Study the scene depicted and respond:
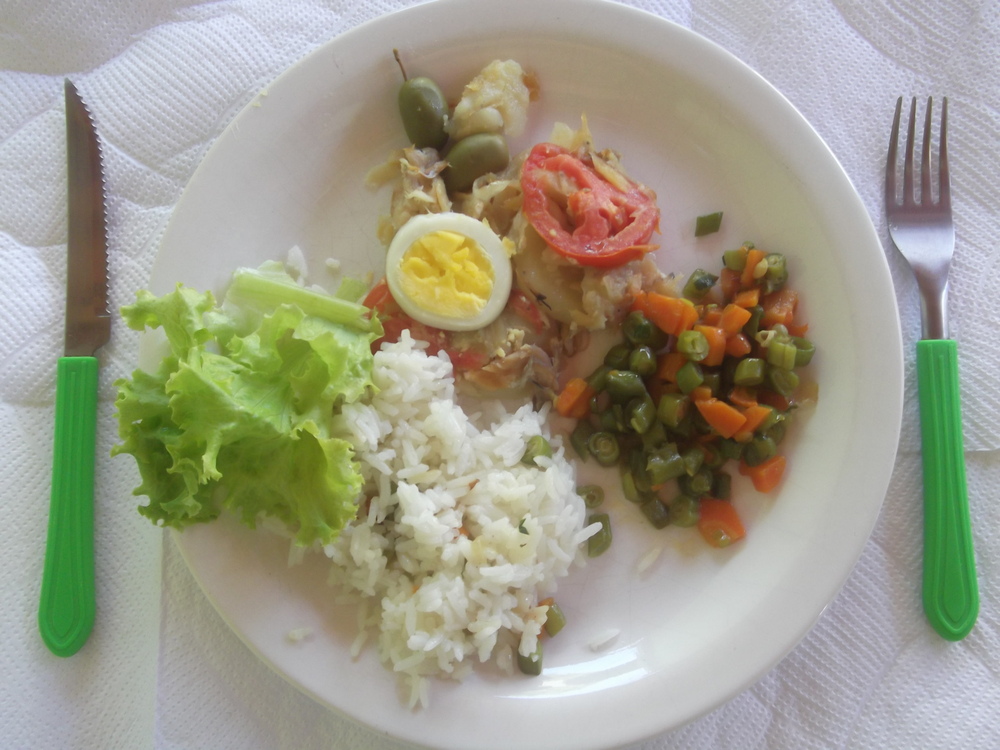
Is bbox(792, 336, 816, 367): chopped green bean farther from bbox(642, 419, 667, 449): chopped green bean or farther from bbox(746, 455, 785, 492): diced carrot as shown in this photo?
bbox(642, 419, 667, 449): chopped green bean

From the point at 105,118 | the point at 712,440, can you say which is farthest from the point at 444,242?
the point at 105,118

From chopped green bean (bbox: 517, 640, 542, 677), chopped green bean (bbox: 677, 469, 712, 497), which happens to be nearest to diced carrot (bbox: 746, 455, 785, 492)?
chopped green bean (bbox: 677, 469, 712, 497)

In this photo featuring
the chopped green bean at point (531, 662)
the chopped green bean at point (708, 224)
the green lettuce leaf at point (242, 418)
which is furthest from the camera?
the chopped green bean at point (708, 224)

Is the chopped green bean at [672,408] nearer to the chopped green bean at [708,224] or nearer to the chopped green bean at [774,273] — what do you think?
the chopped green bean at [774,273]

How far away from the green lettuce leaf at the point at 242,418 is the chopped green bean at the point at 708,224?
121cm

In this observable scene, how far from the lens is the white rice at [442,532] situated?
6.51ft

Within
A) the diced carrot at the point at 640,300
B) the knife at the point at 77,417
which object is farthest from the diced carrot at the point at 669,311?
the knife at the point at 77,417

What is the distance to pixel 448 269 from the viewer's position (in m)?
2.17

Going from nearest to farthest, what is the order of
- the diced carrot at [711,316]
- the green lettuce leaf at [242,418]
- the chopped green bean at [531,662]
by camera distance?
the green lettuce leaf at [242,418], the chopped green bean at [531,662], the diced carrot at [711,316]

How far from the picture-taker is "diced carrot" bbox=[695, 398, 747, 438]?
212 centimetres

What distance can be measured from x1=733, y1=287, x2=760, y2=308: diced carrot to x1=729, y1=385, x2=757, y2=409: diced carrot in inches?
10.3

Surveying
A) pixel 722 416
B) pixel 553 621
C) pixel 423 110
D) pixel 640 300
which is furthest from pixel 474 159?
pixel 553 621

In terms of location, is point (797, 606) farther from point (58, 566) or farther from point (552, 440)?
point (58, 566)

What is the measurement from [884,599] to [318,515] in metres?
1.84
